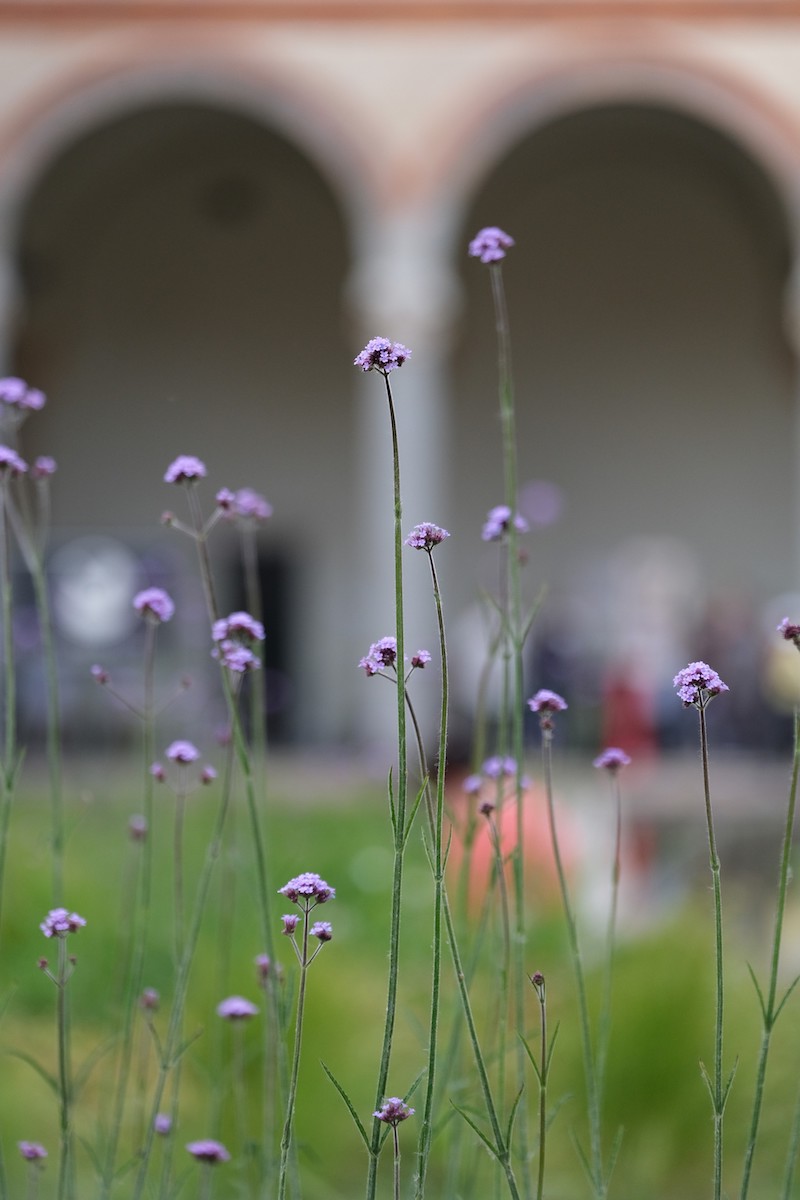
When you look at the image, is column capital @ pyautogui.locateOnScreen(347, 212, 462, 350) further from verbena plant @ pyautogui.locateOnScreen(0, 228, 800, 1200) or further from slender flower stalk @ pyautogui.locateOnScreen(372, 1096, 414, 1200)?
slender flower stalk @ pyautogui.locateOnScreen(372, 1096, 414, 1200)

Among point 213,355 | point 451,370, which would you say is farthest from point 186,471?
point 213,355

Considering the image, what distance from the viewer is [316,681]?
52.0 feet

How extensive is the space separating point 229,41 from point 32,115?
1.54 meters

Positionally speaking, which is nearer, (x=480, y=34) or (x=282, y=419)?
(x=480, y=34)

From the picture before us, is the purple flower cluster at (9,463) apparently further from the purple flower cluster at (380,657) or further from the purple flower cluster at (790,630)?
the purple flower cluster at (790,630)

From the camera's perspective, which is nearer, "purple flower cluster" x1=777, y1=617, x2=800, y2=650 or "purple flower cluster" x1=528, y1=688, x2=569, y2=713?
"purple flower cluster" x1=777, y1=617, x2=800, y2=650

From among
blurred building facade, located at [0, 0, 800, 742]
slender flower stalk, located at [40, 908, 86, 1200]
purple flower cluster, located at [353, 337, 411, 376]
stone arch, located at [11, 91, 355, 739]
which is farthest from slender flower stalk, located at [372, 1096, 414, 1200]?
stone arch, located at [11, 91, 355, 739]

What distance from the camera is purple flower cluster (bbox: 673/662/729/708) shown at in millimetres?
Result: 1141

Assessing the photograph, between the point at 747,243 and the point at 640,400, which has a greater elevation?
the point at 747,243

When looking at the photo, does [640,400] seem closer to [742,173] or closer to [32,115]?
[742,173]

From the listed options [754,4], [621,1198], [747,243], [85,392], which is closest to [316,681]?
[85,392]

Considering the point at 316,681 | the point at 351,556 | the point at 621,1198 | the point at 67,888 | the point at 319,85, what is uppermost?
the point at 319,85

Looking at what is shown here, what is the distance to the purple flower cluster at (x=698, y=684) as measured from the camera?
3.74 feet

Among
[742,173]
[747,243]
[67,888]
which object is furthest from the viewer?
[747,243]
